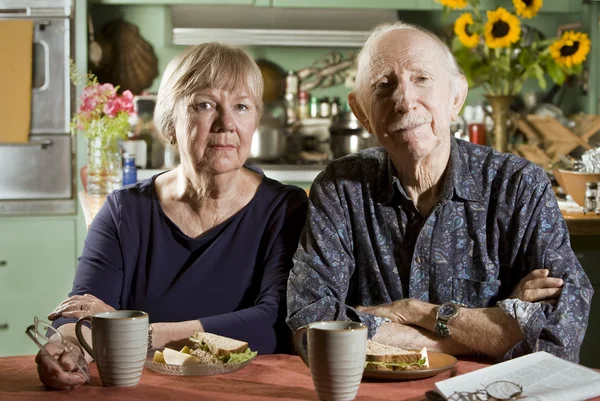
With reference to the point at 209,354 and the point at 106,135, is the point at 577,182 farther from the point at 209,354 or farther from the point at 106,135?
the point at 209,354

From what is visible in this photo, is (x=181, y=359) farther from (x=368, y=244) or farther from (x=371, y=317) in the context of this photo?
(x=368, y=244)

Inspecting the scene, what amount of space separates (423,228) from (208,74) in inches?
22.8

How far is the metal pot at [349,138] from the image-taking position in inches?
197

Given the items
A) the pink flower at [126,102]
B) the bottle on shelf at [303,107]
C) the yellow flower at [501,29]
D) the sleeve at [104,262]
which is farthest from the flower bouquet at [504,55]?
the sleeve at [104,262]

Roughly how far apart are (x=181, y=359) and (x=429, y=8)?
12.5 feet

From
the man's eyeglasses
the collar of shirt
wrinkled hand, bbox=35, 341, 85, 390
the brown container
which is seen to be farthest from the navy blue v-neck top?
the brown container

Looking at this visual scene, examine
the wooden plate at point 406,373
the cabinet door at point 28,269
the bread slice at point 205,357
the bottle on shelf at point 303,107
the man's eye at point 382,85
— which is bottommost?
the cabinet door at point 28,269

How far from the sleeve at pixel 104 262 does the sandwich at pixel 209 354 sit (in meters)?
0.44

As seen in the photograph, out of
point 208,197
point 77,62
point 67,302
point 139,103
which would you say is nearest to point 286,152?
point 139,103

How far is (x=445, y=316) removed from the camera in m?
1.69

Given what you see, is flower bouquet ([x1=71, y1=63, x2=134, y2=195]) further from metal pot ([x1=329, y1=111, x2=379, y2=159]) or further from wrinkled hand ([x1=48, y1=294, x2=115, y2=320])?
wrinkled hand ([x1=48, y1=294, x2=115, y2=320])

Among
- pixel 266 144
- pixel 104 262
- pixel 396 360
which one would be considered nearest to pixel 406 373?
pixel 396 360

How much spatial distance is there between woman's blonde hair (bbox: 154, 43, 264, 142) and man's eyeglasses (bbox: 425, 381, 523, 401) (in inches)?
36.0

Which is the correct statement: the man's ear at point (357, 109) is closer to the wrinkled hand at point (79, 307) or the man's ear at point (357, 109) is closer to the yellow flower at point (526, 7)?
the wrinkled hand at point (79, 307)
